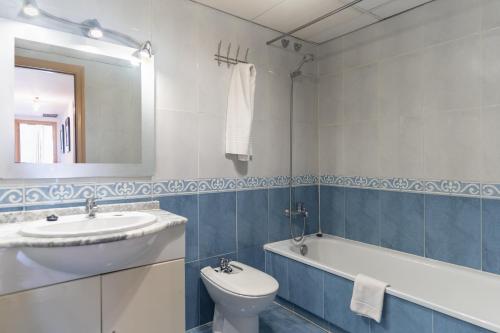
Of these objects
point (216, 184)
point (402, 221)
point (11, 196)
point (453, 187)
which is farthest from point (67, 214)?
point (453, 187)

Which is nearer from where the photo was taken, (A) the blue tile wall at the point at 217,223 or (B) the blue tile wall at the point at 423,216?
(B) the blue tile wall at the point at 423,216

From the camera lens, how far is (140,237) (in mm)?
1332

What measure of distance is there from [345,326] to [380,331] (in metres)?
0.25

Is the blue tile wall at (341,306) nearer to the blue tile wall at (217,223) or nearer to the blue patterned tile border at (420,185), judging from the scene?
the blue tile wall at (217,223)

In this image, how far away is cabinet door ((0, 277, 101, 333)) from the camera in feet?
3.98

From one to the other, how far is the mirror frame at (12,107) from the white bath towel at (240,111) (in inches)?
22.5

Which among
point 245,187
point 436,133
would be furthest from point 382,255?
point 245,187

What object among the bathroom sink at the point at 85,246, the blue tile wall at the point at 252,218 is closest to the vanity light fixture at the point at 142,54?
the bathroom sink at the point at 85,246

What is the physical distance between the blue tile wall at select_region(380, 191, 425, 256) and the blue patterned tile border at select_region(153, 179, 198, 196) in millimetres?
1470

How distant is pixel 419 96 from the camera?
219 centimetres

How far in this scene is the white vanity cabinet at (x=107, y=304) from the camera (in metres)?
1.24

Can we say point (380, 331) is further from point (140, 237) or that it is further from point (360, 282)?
point (140, 237)

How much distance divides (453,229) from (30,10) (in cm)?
277

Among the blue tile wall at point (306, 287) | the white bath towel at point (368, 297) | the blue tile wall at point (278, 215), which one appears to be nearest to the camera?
the white bath towel at point (368, 297)
